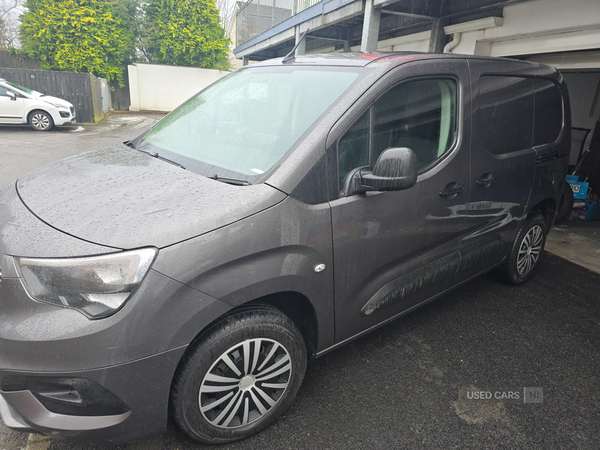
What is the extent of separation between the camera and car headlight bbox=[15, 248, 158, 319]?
58.5 inches

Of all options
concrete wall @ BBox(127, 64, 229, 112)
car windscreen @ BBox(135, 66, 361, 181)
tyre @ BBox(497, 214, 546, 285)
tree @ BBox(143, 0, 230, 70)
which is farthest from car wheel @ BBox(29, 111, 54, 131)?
tyre @ BBox(497, 214, 546, 285)

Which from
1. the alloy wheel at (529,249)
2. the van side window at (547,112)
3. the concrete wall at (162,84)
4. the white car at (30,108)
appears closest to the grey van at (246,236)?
the van side window at (547,112)

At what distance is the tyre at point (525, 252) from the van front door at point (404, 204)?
1025 millimetres

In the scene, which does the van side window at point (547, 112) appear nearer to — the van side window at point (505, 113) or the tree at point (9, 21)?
the van side window at point (505, 113)

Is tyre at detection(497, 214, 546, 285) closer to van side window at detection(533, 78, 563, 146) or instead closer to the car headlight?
van side window at detection(533, 78, 563, 146)

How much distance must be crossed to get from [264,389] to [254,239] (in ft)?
2.51

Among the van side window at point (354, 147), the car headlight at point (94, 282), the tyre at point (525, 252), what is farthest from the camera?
the tyre at point (525, 252)

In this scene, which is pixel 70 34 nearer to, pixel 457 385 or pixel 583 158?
pixel 583 158

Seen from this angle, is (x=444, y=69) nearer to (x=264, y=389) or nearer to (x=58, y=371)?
(x=264, y=389)

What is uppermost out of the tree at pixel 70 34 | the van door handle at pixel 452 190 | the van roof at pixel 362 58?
the tree at pixel 70 34

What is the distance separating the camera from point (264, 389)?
1.95 meters

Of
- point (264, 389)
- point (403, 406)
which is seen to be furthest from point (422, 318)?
point (264, 389)

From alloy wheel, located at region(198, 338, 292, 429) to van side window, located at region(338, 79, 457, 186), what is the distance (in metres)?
0.90

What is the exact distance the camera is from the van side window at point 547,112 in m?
3.15
